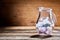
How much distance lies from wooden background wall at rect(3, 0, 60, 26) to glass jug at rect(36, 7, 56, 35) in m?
0.45

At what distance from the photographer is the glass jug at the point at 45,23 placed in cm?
137

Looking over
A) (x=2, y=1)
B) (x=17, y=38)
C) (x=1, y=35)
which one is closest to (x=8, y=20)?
(x=2, y=1)

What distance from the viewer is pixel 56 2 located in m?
1.90

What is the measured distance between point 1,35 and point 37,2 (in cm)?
68

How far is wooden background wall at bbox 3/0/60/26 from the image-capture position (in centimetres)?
191

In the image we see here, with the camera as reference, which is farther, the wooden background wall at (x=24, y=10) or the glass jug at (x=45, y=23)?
the wooden background wall at (x=24, y=10)

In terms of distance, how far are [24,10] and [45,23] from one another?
0.58 metres

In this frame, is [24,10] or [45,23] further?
[24,10]

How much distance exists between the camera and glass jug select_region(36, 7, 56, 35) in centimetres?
137

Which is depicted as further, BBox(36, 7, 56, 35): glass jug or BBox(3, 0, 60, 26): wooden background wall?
BBox(3, 0, 60, 26): wooden background wall

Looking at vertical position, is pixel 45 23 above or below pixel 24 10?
below

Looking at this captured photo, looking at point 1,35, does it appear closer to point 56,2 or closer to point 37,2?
point 37,2

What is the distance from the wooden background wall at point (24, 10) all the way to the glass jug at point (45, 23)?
1.47 ft

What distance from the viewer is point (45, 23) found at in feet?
4.58
